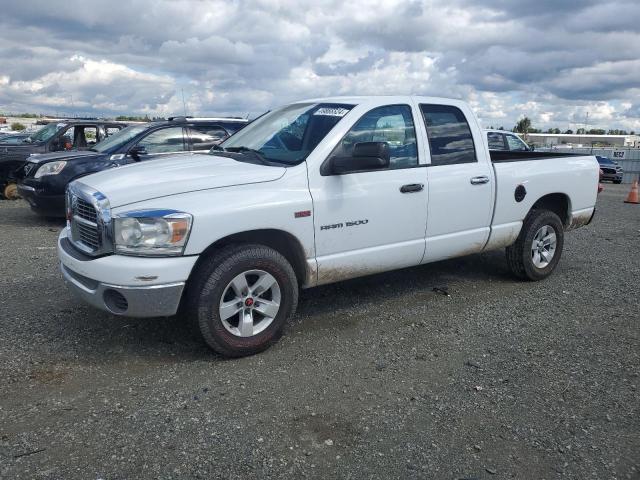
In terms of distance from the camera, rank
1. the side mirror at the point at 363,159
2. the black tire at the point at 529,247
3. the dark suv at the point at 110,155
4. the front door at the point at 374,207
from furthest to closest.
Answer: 1. the dark suv at the point at 110,155
2. the black tire at the point at 529,247
3. the front door at the point at 374,207
4. the side mirror at the point at 363,159

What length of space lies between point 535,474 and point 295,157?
2695 millimetres

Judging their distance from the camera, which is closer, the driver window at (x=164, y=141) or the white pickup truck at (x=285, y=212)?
the white pickup truck at (x=285, y=212)

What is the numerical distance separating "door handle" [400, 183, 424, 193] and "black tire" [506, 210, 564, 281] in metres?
1.73

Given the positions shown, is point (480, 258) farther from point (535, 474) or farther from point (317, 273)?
point (535, 474)

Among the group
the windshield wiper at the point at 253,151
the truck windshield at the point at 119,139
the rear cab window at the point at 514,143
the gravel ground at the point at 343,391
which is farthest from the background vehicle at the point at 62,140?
the rear cab window at the point at 514,143

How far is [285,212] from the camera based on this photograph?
3.87 meters

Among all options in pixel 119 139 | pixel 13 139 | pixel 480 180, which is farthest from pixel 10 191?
pixel 480 180

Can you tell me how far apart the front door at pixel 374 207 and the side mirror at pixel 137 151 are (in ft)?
16.0

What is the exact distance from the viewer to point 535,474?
8.84 feet

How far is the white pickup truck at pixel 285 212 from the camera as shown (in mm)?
3508

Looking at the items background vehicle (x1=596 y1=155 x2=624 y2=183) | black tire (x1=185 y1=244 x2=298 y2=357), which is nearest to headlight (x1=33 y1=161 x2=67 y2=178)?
black tire (x1=185 y1=244 x2=298 y2=357)

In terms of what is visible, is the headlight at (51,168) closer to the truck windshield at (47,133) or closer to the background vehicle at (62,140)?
the background vehicle at (62,140)

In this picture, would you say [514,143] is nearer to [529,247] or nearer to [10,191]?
[529,247]

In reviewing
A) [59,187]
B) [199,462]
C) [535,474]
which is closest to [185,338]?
[199,462]
